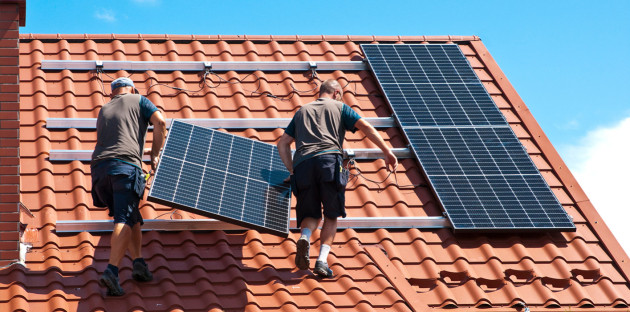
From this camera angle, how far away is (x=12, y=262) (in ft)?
26.1

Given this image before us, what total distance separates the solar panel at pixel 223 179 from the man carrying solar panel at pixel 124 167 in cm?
22

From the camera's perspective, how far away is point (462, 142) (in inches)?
413

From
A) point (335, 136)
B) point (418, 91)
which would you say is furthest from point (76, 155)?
point (418, 91)

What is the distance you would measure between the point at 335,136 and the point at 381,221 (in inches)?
46.3

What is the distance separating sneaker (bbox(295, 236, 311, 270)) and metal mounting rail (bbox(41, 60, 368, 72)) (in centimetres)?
396

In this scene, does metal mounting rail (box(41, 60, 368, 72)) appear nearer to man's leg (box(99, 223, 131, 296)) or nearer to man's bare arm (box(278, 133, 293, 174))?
man's bare arm (box(278, 133, 293, 174))

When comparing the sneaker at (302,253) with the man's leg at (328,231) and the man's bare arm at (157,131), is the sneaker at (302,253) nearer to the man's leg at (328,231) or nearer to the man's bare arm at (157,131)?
the man's leg at (328,231)

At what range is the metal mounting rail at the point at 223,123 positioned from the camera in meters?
10.0

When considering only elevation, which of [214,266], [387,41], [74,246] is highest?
[387,41]

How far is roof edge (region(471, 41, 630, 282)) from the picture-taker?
30.7 feet

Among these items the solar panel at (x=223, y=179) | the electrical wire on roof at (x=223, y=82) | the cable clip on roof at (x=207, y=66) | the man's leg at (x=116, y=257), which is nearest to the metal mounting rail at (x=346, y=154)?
the solar panel at (x=223, y=179)

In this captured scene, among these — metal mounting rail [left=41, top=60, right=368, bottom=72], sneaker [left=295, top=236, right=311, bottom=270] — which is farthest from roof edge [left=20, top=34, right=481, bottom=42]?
sneaker [left=295, top=236, right=311, bottom=270]

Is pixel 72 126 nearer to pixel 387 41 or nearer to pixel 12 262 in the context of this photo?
pixel 12 262

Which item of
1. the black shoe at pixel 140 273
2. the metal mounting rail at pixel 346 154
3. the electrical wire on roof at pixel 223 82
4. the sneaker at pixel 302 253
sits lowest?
the sneaker at pixel 302 253
